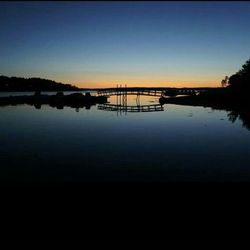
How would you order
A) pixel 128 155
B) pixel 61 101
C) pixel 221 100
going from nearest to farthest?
pixel 128 155, pixel 221 100, pixel 61 101

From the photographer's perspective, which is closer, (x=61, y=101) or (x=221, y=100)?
(x=221, y=100)

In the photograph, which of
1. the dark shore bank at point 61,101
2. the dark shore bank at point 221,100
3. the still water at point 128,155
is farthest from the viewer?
the dark shore bank at point 61,101

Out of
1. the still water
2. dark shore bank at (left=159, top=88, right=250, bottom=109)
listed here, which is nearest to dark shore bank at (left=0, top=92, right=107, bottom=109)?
dark shore bank at (left=159, top=88, right=250, bottom=109)

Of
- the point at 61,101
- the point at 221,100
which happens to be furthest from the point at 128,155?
the point at 61,101

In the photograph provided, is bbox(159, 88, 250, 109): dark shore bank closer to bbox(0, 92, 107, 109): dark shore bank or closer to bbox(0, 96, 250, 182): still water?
bbox(0, 92, 107, 109): dark shore bank

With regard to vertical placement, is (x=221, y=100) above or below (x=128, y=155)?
below

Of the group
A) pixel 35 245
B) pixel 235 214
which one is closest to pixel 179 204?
pixel 235 214

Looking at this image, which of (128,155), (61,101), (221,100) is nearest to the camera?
(128,155)

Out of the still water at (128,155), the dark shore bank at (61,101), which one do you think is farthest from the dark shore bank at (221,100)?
the still water at (128,155)

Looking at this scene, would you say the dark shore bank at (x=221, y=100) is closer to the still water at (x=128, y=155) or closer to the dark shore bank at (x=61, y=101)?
the dark shore bank at (x=61, y=101)

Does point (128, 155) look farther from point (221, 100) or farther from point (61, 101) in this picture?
point (61, 101)

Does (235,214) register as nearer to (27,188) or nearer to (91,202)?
(91,202)

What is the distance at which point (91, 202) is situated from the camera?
7008 mm

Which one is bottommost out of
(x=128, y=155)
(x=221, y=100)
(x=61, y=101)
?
(x=61, y=101)
